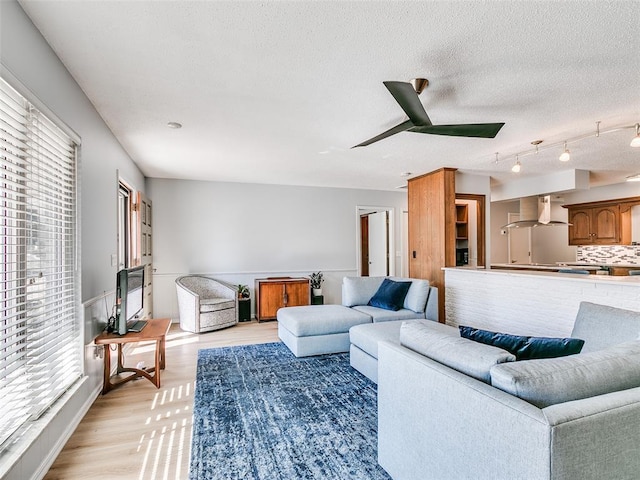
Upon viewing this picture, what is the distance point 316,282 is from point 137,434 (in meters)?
4.29

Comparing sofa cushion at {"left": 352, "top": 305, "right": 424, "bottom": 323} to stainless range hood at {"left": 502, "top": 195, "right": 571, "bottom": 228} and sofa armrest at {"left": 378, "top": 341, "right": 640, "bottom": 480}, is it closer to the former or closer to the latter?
sofa armrest at {"left": 378, "top": 341, "right": 640, "bottom": 480}

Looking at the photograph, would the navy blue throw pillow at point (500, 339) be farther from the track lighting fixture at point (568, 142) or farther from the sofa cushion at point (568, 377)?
the track lighting fixture at point (568, 142)

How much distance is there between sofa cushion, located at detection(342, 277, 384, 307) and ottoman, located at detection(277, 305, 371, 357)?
0.43 m

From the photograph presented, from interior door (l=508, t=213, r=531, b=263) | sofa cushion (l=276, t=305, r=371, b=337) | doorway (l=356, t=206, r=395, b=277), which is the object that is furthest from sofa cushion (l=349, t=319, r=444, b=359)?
interior door (l=508, t=213, r=531, b=263)

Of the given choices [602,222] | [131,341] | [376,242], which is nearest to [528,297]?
[131,341]

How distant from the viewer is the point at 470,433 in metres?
1.22

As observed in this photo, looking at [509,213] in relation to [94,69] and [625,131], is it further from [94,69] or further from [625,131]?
[94,69]

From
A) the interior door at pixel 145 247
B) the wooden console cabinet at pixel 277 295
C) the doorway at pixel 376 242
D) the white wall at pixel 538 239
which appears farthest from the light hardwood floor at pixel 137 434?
the white wall at pixel 538 239

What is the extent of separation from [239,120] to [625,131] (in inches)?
146

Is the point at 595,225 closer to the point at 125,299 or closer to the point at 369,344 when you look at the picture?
the point at 369,344

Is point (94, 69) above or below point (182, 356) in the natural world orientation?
above

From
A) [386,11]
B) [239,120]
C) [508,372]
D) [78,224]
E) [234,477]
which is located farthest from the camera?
[239,120]

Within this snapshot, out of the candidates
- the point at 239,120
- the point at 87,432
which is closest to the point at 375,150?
the point at 239,120

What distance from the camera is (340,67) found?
2164 mm
